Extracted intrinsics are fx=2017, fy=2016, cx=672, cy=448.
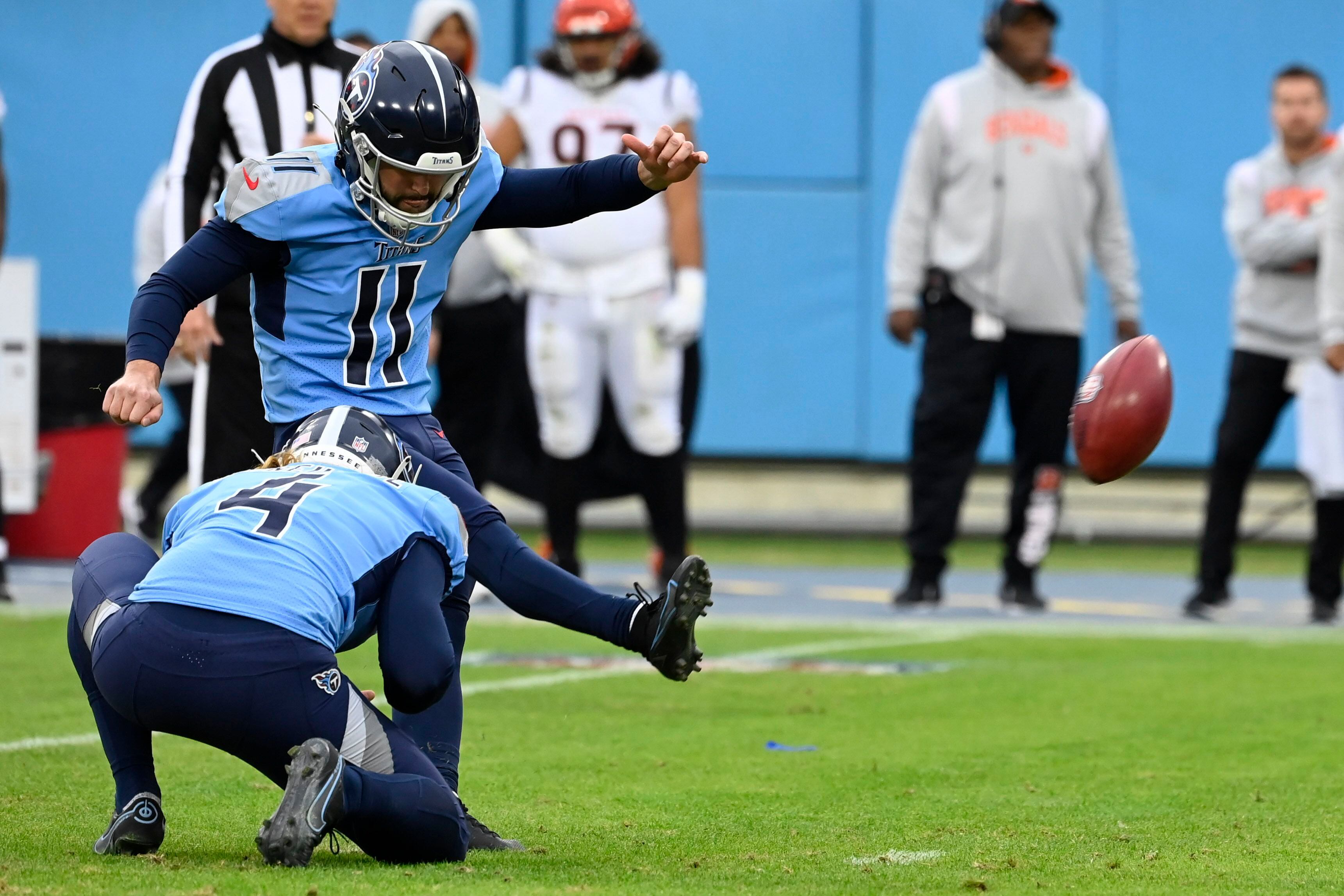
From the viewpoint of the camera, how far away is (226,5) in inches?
507

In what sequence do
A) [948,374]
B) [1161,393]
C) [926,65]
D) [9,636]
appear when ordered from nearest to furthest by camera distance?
[1161,393], [9,636], [948,374], [926,65]

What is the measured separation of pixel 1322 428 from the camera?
28.3ft

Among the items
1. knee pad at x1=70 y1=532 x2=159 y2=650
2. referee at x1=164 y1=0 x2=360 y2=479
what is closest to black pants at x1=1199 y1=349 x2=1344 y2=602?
referee at x1=164 y1=0 x2=360 y2=479

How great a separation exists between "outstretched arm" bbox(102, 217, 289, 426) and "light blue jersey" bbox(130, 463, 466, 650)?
0.21 metres

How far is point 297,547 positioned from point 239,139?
107 inches

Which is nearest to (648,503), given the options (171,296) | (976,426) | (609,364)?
(609,364)

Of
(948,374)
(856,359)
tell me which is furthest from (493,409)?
(856,359)

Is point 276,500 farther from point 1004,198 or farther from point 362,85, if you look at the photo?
point 1004,198

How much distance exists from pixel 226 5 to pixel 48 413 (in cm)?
397

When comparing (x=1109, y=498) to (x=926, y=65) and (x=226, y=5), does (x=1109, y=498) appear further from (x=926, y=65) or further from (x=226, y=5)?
(x=226, y=5)

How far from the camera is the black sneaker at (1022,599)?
877 cm

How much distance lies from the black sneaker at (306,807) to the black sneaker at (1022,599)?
5809 millimetres

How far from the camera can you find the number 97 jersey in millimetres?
8539

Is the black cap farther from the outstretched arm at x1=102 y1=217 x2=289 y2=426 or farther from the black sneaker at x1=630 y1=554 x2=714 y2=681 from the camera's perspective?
the black sneaker at x1=630 y1=554 x2=714 y2=681
